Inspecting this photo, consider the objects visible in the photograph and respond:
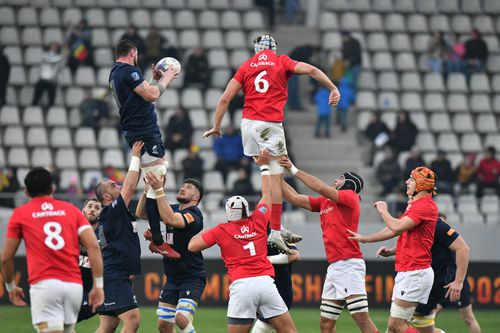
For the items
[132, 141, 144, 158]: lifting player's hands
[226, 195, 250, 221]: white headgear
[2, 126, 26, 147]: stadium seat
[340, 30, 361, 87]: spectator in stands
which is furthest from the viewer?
[340, 30, 361, 87]: spectator in stands

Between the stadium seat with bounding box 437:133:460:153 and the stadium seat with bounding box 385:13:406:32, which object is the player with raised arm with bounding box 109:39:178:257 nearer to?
the stadium seat with bounding box 437:133:460:153

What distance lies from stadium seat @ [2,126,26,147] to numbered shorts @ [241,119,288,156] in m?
12.6

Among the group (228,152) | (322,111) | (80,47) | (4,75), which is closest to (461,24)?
(322,111)

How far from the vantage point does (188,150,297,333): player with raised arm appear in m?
13.1

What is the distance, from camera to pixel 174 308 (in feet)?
46.7

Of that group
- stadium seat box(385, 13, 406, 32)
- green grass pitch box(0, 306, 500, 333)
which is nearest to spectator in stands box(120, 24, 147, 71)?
stadium seat box(385, 13, 406, 32)

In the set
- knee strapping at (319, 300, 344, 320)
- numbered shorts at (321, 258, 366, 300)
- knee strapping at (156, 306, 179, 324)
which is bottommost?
knee strapping at (319, 300, 344, 320)

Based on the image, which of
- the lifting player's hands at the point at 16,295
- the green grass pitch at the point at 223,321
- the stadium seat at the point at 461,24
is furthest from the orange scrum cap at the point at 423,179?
the stadium seat at the point at 461,24

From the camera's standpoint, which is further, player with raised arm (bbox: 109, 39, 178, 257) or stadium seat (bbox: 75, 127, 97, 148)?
stadium seat (bbox: 75, 127, 97, 148)

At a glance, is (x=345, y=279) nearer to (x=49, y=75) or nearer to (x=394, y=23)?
(x=49, y=75)

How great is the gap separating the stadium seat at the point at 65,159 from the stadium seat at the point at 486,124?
10.2 meters

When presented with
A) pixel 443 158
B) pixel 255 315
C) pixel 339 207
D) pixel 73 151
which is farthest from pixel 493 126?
pixel 255 315

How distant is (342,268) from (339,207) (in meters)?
0.81

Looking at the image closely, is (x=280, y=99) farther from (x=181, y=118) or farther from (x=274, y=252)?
(x=181, y=118)
